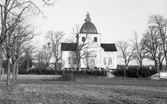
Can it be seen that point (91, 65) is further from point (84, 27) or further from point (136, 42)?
point (136, 42)

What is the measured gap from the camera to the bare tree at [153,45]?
4742 centimetres

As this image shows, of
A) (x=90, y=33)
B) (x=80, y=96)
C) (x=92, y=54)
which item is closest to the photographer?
(x=80, y=96)

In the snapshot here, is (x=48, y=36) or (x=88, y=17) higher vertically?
(x=88, y=17)

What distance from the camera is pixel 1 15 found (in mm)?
11375

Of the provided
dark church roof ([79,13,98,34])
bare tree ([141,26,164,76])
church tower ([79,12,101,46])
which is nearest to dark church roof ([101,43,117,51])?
church tower ([79,12,101,46])

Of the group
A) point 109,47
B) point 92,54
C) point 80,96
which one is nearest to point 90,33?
point 92,54

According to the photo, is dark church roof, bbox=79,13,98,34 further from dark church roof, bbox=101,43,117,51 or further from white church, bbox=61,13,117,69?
dark church roof, bbox=101,43,117,51

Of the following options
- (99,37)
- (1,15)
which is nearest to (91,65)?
(99,37)

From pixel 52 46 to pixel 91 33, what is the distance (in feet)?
54.1

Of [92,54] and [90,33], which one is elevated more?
[90,33]

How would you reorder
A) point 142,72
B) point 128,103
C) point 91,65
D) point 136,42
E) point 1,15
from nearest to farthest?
1. point 128,103
2. point 1,15
3. point 142,72
4. point 136,42
5. point 91,65

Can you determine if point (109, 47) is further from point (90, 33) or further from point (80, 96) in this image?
point (80, 96)

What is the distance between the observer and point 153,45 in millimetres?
48531

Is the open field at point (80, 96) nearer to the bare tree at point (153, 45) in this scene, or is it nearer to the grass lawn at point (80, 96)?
the grass lawn at point (80, 96)
